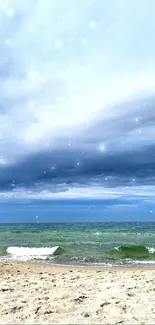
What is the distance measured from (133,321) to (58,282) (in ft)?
13.6

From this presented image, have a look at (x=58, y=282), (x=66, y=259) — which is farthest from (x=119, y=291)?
(x=66, y=259)

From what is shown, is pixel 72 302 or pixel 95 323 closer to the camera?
pixel 95 323

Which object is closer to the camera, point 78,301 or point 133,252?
point 78,301

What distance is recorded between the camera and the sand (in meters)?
6.27

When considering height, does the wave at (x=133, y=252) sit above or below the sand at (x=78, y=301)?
below

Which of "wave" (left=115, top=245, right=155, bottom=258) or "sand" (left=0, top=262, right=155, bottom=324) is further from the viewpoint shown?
"wave" (left=115, top=245, right=155, bottom=258)

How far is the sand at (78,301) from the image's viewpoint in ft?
20.6

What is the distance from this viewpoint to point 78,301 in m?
7.41

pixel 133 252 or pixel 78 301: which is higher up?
pixel 78 301

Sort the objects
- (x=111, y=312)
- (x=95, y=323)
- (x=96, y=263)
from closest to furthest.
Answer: (x=95, y=323) → (x=111, y=312) → (x=96, y=263)

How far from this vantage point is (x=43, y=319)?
6270 mm

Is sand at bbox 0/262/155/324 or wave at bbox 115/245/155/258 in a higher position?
sand at bbox 0/262/155/324

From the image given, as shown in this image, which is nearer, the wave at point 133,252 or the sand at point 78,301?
the sand at point 78,301

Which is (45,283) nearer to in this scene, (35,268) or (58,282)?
(58,282)
